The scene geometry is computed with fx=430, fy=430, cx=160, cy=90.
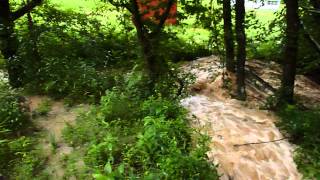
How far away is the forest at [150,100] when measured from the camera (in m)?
6.13

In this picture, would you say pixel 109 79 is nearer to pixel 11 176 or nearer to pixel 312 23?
pixel 11 176

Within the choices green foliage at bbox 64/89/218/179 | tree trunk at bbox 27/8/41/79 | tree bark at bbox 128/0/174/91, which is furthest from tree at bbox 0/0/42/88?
tree bark at bbox 128/0/174/91

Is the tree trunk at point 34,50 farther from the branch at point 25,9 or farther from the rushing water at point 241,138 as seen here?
the rushing water at point 241,138

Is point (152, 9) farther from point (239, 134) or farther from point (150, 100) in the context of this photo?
point (239, 134)

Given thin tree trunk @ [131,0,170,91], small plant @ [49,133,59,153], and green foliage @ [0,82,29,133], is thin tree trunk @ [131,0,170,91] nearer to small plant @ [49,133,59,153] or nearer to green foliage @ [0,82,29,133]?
small plant @ [49,133,59,153]

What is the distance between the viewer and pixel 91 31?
11055 mm

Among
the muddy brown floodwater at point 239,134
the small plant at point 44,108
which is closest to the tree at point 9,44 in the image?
the small plant at point 44,108

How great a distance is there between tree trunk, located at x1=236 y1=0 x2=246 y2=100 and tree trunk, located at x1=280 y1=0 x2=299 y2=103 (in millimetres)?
980

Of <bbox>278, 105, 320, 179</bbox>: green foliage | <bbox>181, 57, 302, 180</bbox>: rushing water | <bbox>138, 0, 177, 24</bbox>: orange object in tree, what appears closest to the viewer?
<bbox>181, 57, 302, 180</bbox>: rushing water

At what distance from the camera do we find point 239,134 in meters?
7.73

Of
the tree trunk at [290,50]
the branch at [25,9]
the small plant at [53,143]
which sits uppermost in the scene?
the branch at [25,9]

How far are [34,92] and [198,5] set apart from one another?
13.4ft

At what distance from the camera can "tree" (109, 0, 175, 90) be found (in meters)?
8.39

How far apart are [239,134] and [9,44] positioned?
16.6 feet
